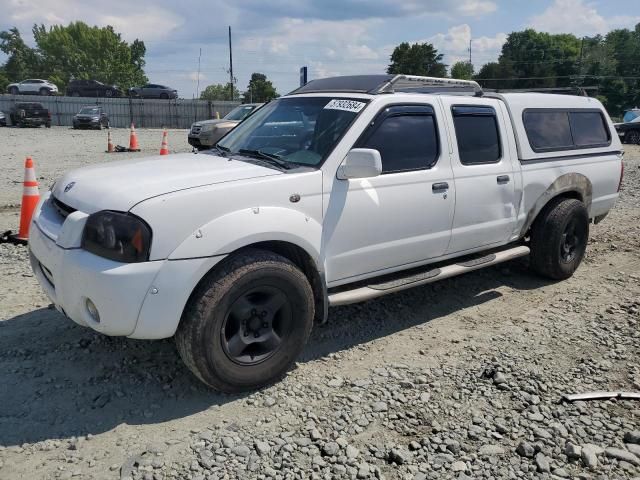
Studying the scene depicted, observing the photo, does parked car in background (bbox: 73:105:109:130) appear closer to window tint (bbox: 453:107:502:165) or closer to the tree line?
window tint (bbox: 453:107:502:165)

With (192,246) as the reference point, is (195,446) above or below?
below

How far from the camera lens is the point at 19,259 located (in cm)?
574

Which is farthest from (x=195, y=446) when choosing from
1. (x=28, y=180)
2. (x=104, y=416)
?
(x=28, y=180)

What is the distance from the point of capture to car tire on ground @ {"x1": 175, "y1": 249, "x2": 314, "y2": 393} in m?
3.19

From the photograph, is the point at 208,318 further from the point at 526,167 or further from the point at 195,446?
the point at 526,167

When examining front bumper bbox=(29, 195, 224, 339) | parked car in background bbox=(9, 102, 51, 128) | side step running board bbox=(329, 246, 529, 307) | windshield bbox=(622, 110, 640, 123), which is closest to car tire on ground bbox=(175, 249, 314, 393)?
front bumper bbox=(29, 195, 224, 339)

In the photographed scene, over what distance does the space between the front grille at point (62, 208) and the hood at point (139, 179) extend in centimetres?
4

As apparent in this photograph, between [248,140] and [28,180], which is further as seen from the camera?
[28,180]

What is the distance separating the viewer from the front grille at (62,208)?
3492 mm

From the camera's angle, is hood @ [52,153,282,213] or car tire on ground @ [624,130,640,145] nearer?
hood @ [52,153,282,213]

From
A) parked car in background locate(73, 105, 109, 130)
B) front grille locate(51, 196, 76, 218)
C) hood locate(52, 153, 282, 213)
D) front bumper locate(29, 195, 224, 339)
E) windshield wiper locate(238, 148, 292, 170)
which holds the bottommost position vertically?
front bumper locate(29, 195, 224, 339)

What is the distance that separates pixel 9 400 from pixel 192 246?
149 centimetres

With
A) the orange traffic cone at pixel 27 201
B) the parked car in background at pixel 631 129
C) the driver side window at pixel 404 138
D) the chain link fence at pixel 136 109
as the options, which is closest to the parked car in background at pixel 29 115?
the chain link fence at pixel 136 109

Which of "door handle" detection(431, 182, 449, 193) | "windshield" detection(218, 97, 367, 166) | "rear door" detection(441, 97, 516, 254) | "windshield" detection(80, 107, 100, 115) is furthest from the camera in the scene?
"windshield" detection(80, 107, 100, 115)
